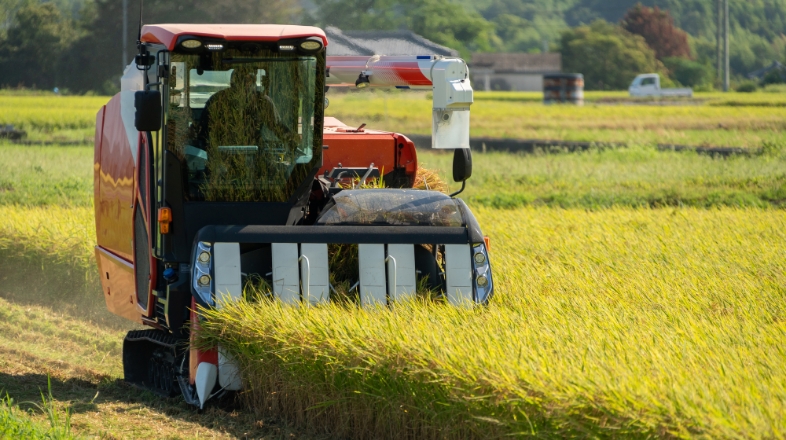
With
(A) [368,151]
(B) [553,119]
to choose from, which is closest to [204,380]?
(A) [368,151]

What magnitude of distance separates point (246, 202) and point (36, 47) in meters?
19.7

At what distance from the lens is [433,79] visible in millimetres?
6934

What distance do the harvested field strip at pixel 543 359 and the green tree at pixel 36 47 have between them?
18871mm

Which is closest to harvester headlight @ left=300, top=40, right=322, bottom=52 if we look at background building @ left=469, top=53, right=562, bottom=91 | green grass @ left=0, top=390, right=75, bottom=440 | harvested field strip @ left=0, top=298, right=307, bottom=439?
harvested field strip @ left=0, top=298, right=307, bottom=439

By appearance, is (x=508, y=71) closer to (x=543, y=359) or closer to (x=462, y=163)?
(x=462, y=163)

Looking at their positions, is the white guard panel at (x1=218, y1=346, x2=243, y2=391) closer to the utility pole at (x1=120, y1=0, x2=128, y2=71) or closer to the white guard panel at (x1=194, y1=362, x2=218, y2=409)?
the white guard panel at (x1=194, y1=362, x2=218, y2=409)

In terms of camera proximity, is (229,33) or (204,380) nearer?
(204,380)

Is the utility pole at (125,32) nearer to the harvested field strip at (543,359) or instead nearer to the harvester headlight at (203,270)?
the harvested field strip at (543,359)

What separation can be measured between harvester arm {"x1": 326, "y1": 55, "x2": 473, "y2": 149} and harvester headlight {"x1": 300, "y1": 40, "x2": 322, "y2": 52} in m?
0.91

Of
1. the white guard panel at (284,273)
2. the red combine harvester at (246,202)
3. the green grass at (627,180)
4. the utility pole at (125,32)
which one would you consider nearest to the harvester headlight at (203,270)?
the red combine harvester at (246,202)

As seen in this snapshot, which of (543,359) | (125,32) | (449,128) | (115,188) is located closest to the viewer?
(543,359)

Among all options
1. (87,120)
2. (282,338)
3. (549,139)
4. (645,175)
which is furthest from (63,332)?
(549,139)

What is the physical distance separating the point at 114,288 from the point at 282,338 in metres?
2.46

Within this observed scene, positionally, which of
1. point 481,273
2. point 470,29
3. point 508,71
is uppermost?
point 470,29
